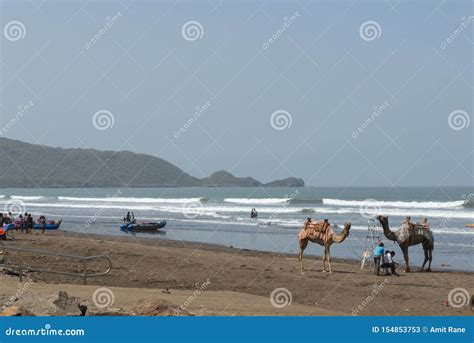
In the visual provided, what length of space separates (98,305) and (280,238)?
89.4ft

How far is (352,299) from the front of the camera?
18.7 meters

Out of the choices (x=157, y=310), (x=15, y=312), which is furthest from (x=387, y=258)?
(x=15, y=312)

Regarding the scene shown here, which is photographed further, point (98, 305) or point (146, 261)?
point (146, 261)

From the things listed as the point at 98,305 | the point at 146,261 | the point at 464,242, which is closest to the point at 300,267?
the point at 146,261

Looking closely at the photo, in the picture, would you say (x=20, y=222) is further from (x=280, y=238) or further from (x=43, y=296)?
(x=43, y=296)

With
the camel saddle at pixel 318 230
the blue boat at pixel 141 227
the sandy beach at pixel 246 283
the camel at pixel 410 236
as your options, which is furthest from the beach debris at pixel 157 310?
the blue boat at pixel 141 227
